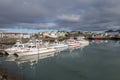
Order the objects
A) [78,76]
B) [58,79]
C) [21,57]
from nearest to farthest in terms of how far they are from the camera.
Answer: [58,79]
[78,76]
[21,57]

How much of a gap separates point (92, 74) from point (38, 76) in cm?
952

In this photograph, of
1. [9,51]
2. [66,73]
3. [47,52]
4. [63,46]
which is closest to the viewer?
[66,73]

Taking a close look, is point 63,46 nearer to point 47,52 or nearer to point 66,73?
point 47,52

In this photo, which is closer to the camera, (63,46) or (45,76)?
(45,76)

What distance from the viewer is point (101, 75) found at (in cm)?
3403

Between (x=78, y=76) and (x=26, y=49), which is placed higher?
(x=26, y=49)

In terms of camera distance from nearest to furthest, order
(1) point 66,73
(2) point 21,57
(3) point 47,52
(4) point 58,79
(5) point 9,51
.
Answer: (4) point 58,79
(1) point 66,73
(2) point 21,57
(5) point 9,51
(3) point 47,52

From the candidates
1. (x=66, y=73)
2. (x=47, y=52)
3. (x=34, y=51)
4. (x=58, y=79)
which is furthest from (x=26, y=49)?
(x=58, y=79)

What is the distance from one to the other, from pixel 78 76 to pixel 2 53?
114 ft

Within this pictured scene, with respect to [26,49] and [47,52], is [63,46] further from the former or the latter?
[26,49]

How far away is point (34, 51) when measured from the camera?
185 feet

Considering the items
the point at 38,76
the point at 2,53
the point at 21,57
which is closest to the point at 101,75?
the point at 38,76

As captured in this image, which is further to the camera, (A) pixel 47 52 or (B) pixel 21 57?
(A) pixel 47 52

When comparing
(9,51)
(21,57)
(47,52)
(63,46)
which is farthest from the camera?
(63,46)
